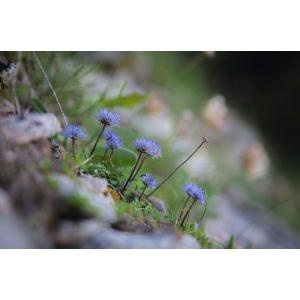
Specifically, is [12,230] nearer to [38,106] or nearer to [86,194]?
[86,194]

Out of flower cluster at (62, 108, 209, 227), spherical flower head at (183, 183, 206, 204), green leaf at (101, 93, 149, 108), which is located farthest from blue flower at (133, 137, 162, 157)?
green leaf at (101, 93, 149, 108)

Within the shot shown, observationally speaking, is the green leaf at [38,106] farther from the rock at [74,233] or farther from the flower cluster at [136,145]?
the rock at [74,233]

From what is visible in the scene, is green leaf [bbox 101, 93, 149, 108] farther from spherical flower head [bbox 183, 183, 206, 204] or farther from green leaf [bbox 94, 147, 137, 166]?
spherical flower head [bbox 183, 183, 206, 204]

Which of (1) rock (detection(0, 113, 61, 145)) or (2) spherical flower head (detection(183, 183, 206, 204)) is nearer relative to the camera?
(1) rock (detection(0, 113, 61, 145))
